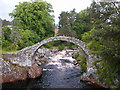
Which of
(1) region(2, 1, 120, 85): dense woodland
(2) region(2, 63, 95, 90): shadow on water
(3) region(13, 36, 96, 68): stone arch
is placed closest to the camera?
(1) region(2, 1, 120, 85): dense woodland

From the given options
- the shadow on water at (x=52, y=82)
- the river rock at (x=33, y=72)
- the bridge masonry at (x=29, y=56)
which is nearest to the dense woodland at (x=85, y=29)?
the bridge masonry at (x=29, y=56)

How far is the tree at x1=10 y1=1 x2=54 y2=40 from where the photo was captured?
34.8m

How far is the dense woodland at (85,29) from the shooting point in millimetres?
12016

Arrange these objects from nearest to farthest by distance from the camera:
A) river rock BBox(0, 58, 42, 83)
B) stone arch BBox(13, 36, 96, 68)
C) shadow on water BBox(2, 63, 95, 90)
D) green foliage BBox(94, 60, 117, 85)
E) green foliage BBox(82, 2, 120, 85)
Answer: green foliage BBox(82, 2, 120, 85)
green foliage BBox(94, 60, 117, 85)
shadow on water BBox(2, 63, 95, 90)
river rock BBox(0, 58, 42, 83)
stone arch BBox(13, 36, 96, 68)

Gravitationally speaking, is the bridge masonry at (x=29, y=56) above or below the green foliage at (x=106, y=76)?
above

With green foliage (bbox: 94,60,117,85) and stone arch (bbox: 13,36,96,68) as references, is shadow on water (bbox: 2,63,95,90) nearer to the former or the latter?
green foliage (bbox: 94,60,117,85)

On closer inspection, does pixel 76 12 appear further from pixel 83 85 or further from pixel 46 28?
pixel 83 85

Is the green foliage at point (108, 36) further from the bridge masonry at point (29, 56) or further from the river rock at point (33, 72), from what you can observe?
the river rock at point (33, 72)

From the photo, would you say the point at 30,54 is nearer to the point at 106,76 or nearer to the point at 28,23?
the point at 106,76

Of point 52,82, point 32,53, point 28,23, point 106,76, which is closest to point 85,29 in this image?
point 28,23

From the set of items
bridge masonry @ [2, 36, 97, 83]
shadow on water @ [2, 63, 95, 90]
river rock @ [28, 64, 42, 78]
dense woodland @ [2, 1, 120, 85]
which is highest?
dense woodland @ [2, 1, 120, 85]

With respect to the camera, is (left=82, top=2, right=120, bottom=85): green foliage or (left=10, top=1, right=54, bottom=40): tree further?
(left=10, top=1, right=54, bottom=40): tree

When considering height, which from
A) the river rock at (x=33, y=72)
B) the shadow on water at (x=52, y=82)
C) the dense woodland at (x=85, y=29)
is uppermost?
the dense woodland at (x=85, y=29)

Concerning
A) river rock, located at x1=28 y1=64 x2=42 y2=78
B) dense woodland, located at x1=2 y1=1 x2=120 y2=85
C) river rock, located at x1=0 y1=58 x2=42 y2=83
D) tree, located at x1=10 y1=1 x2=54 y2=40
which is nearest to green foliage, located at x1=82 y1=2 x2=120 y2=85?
dense woodland, located at x1=2 y1=1 x2=120 y2=85
